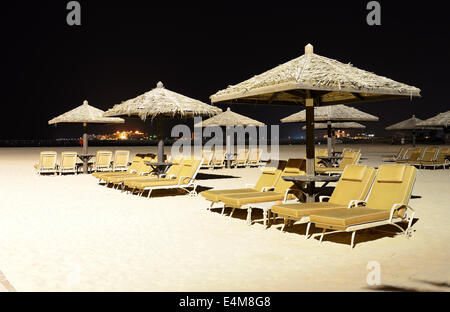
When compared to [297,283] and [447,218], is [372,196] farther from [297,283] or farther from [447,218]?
[297,283]

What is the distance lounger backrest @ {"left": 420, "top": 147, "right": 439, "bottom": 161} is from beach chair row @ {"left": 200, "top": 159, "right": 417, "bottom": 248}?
37.7ft

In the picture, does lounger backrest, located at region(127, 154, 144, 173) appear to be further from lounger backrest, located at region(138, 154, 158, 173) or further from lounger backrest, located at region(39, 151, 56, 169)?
lounger backrest, located at region(39, 151, 56, 169)

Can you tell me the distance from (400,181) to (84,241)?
160 inches

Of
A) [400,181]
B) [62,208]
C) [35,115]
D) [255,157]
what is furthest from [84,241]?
[35,115]

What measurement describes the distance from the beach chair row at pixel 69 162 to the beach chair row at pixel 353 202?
830cm

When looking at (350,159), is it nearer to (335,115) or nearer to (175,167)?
(335,115)

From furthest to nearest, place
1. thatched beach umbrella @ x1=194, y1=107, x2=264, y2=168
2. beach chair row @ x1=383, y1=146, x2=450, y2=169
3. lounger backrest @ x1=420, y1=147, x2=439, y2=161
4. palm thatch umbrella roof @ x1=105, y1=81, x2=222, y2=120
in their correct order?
1. thatched beach umbrella @ x1=194, y1=107, x2=264, y2=168
2. lounger backrest @ x1=420, y1=147, x2=439, y2=161
3. beach chair row @ x1=383, y1=146, x2=450, y2=169
4. palm thatch umbrella roof @ x1=105, y1=81, x2=222, y2=120

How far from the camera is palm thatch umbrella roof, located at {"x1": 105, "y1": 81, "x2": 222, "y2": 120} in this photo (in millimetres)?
10648


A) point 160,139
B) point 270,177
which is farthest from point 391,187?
point 160,139

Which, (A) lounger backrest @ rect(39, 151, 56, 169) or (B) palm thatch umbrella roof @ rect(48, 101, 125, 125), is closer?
(A) lounger backrest @ rect(39, 151, 56, 169)

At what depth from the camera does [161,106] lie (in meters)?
10.7

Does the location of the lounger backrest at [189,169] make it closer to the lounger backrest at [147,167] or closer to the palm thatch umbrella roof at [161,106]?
the palm thatch umbrella roof at [161,106]

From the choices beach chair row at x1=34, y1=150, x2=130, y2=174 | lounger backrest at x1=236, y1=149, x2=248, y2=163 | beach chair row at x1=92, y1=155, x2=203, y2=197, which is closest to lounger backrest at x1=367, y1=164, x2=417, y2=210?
beach chair row at x1=92, y1=155, x2=203, y2=197

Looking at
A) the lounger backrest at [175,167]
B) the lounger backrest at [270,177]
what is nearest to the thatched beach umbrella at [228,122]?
the lounger backrest at [175,167]
